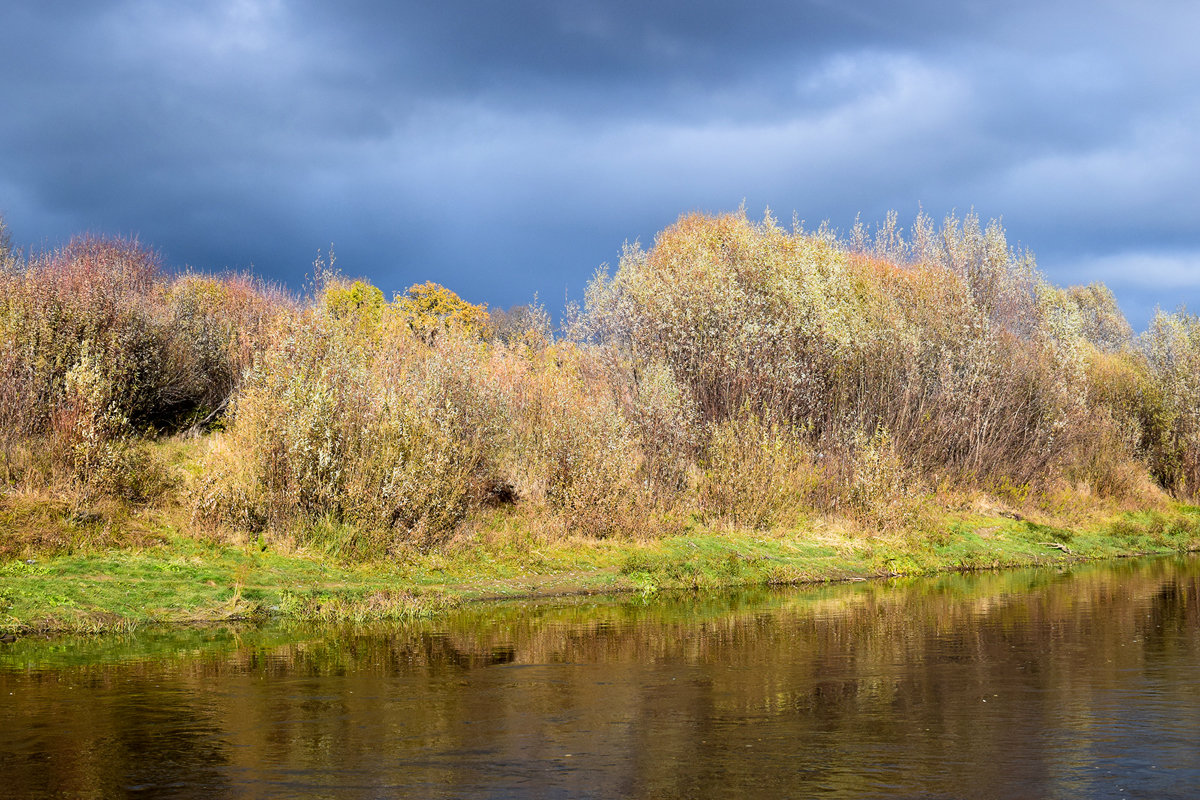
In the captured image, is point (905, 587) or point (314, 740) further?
point (905, 587)

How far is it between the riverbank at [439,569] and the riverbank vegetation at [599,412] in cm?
33

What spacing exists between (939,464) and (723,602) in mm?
21679

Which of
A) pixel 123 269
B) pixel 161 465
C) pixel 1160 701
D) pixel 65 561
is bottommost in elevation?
pixel 1160 701

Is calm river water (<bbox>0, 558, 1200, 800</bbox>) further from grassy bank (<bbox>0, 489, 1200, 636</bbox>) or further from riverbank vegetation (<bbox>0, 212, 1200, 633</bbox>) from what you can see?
riverbank vegetation (<bbox>0, 212, 1200, 633</bbox>)

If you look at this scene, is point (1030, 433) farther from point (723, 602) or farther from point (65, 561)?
point (65, 561)

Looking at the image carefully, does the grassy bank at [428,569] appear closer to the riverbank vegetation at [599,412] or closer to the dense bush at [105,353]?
the riverbank vegetation at [599,412]

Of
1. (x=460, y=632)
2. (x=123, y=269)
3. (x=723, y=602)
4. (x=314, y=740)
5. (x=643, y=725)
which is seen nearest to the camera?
(x=314, y=740)

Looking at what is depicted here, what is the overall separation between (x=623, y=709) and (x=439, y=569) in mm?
14570

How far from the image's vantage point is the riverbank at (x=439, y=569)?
853 inches

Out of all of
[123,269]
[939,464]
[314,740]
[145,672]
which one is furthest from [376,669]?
[939,464]

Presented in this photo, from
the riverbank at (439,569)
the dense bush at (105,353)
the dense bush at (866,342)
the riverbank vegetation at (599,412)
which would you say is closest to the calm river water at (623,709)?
the riverbank at (439,569)

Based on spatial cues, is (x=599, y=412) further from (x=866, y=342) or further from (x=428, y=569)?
(x=866, y=342)

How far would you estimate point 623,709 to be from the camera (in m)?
13.5

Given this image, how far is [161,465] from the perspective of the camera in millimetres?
30047
